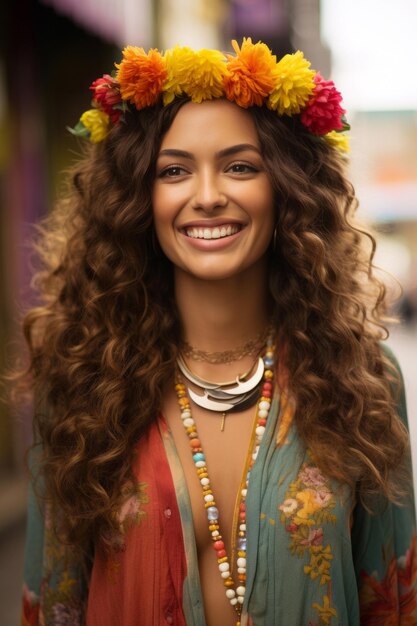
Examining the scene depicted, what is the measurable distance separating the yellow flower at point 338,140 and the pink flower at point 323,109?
0.06 meters

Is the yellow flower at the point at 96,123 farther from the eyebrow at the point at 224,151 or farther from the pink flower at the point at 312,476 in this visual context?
the pink flower at the point at 312,476

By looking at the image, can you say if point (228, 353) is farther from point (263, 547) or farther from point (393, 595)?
point (393, 595)

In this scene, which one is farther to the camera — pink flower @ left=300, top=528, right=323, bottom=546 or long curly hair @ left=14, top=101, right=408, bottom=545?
long curly hair @ left=14, top=101, right=408, bottom=545

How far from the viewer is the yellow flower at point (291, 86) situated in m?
1.60

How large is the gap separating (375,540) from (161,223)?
3.33 ft

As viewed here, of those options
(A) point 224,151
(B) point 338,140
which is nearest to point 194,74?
(A) point 224,151

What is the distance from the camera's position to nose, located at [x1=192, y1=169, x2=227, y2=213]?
5.18 feet

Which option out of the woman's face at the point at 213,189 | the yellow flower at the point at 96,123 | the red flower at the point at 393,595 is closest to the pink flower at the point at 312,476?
the red flower at the point at 393,595

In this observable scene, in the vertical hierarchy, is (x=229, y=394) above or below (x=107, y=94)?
below

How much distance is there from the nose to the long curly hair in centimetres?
14

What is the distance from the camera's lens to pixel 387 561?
175 centimetres

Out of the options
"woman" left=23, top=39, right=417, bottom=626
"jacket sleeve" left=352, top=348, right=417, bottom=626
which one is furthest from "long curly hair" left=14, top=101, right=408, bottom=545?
"jacket sleeve" left=352, top=348, right=417, bottom=626

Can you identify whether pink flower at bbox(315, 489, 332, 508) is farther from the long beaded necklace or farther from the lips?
the lips

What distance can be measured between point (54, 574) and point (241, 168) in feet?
4.02
